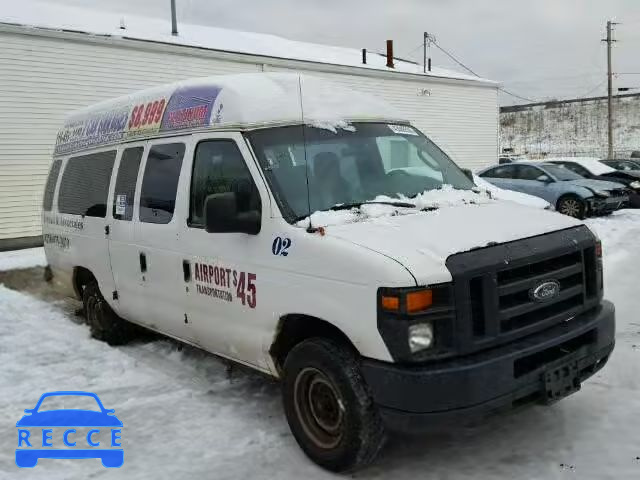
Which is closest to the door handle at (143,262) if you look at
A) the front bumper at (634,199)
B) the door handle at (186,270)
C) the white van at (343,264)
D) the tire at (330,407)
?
the white van at (343,264)

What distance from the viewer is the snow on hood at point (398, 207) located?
3.63 metres

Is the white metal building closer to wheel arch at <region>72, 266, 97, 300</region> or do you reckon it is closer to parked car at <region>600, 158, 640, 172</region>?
wheel arch at <region>72, 266, 97, 300</region>

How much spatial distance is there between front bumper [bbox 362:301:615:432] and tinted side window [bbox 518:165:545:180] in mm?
12949

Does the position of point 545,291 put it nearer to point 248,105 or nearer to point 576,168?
point 248,105

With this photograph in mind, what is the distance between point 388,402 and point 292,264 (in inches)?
38.4

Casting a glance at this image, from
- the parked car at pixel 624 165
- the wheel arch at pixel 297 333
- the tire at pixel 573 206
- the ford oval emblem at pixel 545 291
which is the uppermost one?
the parked car at pixel 624 165

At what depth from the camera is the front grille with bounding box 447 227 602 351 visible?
3.10 m

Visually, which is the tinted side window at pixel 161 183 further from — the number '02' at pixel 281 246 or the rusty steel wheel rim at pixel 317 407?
the rusty steel wheel rim at pixel 317 407

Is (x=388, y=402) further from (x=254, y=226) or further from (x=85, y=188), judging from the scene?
(x=85, y=188)

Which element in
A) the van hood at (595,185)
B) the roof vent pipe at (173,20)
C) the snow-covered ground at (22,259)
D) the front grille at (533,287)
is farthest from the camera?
the roof vent pipe at (173,20)

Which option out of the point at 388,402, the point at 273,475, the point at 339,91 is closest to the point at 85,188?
the point at 339,91

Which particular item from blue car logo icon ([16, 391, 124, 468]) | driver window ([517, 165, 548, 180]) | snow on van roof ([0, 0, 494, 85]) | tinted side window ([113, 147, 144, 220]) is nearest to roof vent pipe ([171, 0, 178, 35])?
snow on van roof ([0, 0, 494, 85])

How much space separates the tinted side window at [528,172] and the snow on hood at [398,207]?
11.9 m

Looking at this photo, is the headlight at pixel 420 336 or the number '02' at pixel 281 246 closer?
the headlight at pixel 420 336
